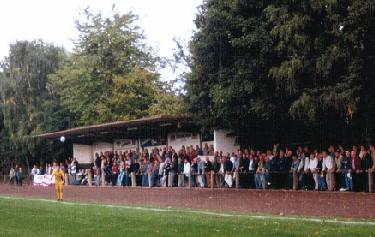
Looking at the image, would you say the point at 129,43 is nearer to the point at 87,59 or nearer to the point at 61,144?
the point at 87,59

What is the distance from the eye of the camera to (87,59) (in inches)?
2015

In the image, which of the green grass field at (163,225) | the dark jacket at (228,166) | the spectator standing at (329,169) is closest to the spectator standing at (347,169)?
the spectator standing at (329,169)

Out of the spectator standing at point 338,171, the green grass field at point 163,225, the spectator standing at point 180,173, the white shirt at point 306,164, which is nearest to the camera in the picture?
the green grass field at point 163,225

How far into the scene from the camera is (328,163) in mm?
24344

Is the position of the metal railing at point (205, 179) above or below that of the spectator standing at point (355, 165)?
below

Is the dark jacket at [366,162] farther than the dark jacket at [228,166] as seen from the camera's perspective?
No

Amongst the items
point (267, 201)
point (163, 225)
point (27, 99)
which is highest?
point (27, 99)

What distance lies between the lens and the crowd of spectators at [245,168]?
24.0 metres

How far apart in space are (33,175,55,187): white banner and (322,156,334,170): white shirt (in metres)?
24.8

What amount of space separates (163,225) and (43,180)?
106ft

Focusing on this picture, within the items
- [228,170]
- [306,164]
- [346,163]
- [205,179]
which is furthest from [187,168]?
[346,163]

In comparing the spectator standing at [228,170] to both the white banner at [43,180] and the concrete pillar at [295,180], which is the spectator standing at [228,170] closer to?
the concrete pillar at [295,180]

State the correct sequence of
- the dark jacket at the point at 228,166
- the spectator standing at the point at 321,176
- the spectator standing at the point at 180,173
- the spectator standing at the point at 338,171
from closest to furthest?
the spectator standing at the point at 338,171 → the spectator standing at the point at 321,176 → the dark jacket at the point at 228,166 → the spectator standing at the point at 180,173

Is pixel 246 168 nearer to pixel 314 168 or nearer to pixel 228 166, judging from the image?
pixel 228 166
